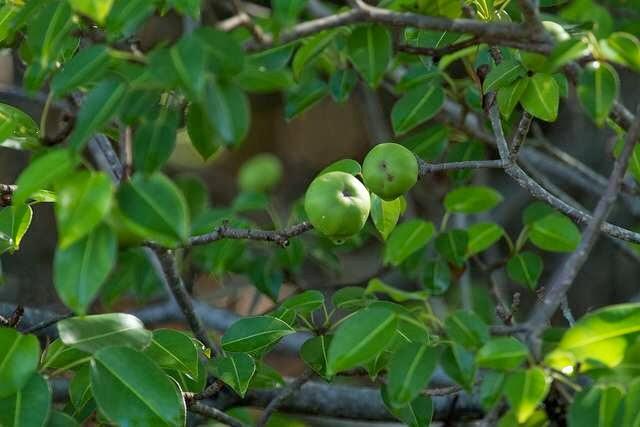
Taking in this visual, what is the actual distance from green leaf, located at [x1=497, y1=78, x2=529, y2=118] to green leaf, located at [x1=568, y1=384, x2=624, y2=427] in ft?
1.50

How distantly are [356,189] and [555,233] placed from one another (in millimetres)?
592

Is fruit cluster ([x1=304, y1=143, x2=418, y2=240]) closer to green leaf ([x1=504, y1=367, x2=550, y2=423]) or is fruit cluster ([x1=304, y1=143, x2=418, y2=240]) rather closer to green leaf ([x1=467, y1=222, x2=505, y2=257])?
green leaf ([x1=504, y1=367, x2=550, y2=423])

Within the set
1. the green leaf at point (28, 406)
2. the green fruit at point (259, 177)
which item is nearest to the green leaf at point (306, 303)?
the green leaf at point (28, 406)

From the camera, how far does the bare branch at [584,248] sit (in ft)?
2.89

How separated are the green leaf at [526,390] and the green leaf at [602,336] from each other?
52 millimetres

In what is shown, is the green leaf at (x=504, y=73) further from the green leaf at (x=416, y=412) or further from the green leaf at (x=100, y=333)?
the green leaf at (x=100, y=333)

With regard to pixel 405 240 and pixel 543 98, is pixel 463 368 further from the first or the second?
pixel 405 240

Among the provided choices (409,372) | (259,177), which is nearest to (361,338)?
(409,372)

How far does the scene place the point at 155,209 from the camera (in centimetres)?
86

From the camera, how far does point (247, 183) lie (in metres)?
2.84

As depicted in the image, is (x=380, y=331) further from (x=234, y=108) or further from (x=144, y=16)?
(x=144, y=16)

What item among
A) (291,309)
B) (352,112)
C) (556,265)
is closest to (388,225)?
(291,309)

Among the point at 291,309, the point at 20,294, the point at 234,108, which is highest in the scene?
the point at 234,108

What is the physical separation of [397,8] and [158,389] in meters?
0.48
